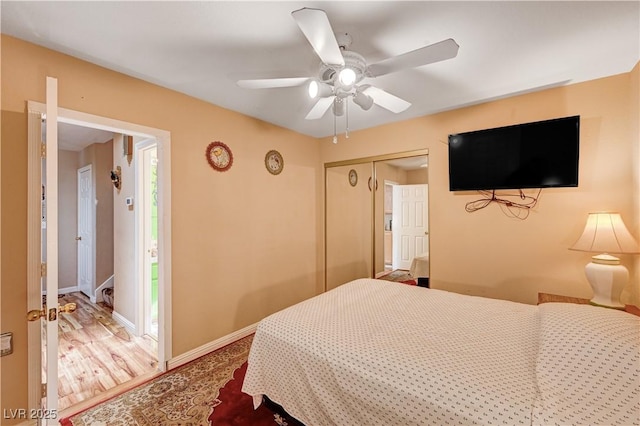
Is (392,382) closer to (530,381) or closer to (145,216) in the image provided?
(530,381)

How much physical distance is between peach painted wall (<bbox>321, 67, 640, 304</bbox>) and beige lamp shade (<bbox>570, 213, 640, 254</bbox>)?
31cm

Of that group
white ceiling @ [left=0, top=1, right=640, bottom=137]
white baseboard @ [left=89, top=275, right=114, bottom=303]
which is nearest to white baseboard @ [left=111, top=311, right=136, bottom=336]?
white baseboard @ [left=89, top=275, right=114, bottom=303]

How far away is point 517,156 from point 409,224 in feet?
4.28

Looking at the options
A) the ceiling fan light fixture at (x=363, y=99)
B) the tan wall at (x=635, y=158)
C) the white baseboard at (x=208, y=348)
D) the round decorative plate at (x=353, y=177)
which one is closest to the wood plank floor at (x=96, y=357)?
the white baseboard at (x=208, y=348)

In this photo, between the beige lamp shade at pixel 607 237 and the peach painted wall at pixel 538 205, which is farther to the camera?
the peach painted wall at pixel 538 205

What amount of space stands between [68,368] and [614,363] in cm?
374

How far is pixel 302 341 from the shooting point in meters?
1.49

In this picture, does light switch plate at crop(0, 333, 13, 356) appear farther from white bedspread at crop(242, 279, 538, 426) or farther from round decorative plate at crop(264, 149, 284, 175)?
round decorative plate at crop(264, 149, 284, 175)

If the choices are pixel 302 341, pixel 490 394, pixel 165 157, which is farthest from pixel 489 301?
pixel 165 157

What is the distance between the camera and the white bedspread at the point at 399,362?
3.49 ft

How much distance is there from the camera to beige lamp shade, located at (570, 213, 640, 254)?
1.80 m

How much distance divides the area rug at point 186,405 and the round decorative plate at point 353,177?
2.62m

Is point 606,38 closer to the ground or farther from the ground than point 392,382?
farther from the ground

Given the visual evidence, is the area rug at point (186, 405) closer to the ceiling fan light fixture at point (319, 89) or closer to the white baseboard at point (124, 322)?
the white baseboard at point (124, 322)
